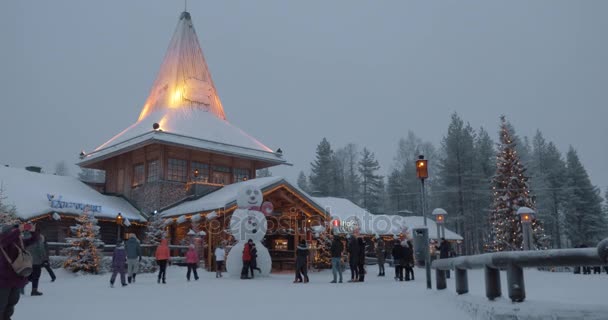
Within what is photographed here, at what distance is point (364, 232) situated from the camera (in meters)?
35.5

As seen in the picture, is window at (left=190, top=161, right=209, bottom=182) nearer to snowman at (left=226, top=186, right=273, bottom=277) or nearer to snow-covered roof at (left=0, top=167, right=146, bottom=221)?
snow-covered roof at (left=0, top=167, right=146, bottom=221)

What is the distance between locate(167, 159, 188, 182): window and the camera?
94.9ft

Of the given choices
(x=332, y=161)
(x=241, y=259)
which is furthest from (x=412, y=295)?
(x=332, y=161)

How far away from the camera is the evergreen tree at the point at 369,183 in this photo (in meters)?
56.8

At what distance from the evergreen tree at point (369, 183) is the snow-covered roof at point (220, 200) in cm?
3122

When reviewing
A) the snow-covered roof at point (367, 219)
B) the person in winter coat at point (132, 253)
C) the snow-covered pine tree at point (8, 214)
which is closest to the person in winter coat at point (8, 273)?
the person in winter coat at point (132, 253)

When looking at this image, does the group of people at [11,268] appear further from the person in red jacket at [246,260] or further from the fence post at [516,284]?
the person in red jacket at [246,260]

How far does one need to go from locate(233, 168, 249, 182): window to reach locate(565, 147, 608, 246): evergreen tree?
30939mm

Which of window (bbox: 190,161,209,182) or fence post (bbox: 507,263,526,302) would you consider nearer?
fence post (bbox: 507,263,526,302)

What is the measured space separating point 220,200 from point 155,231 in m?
3.74

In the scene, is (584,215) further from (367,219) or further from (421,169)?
(421,169)

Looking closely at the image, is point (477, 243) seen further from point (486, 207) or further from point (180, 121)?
point (180, 121)

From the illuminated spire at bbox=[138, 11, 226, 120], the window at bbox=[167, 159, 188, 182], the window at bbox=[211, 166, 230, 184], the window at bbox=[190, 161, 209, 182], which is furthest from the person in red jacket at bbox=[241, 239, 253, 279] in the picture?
the illuminated spire at bbox=[138, 11, 226, 120]

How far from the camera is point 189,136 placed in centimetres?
2892
